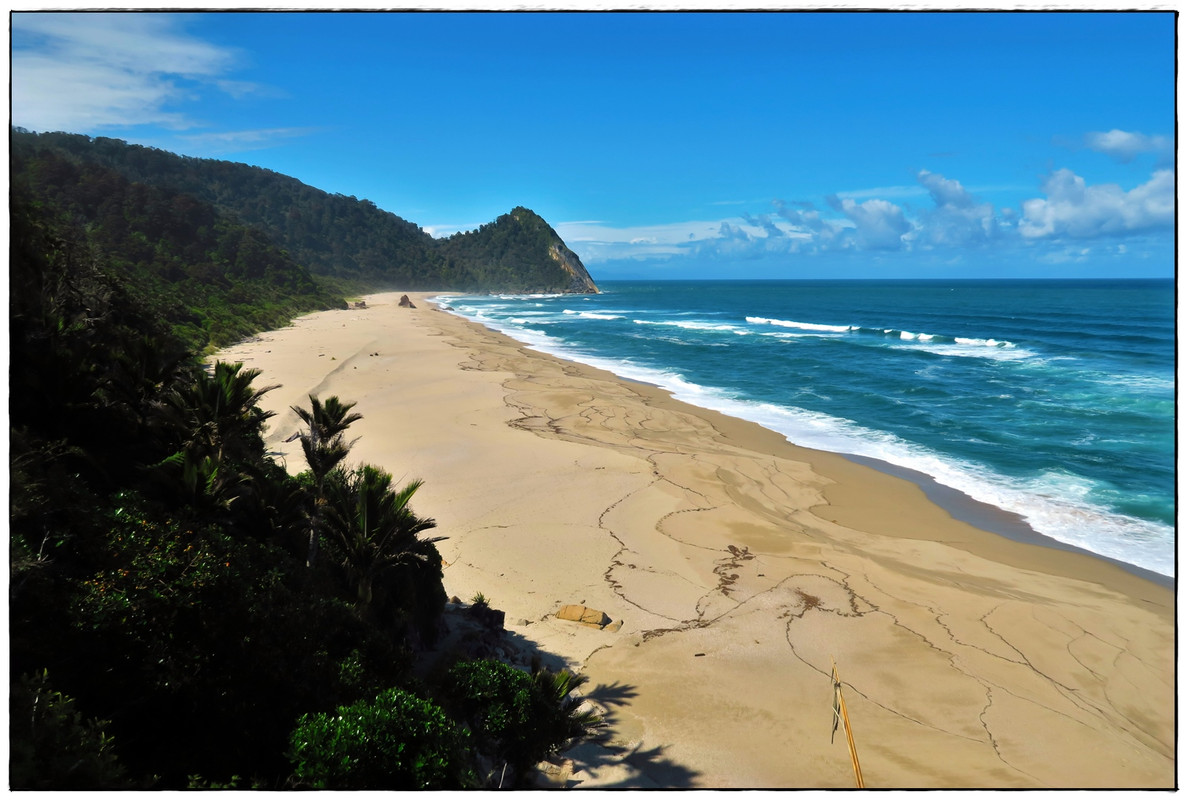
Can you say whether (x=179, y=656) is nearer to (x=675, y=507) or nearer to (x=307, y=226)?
(x=675, y=507)

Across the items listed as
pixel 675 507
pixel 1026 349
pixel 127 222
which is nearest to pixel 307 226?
pixel 127 222

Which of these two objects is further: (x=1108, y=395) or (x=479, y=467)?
(x=1108, y=395)

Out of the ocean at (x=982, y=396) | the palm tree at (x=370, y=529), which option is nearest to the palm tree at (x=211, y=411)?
the palm tree at (x=370, y=529)

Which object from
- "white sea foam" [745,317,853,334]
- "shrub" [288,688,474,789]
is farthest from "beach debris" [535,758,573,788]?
"white sea foam" [745,317,853,334]

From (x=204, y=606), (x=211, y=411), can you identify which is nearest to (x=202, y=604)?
(x=204, y=606)

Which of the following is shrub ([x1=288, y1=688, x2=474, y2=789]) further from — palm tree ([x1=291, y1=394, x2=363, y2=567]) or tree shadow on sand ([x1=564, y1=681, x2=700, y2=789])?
palm tree ([x1=291, y1=394, x2=363, y2=567])

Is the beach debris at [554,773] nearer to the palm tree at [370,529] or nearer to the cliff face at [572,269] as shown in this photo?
the palm tree at [370,529]
